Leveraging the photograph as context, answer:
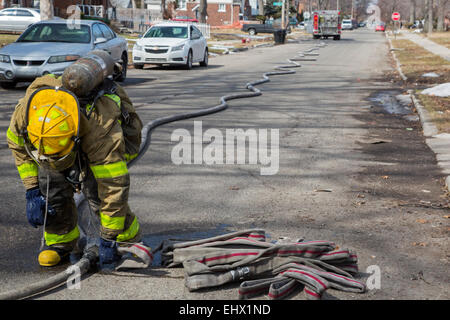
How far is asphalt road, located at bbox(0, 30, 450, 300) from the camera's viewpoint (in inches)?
150

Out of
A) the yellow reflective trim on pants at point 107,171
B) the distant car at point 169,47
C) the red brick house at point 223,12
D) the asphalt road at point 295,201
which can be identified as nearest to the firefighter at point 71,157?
the yellow reflective trim on pants at point 107,171

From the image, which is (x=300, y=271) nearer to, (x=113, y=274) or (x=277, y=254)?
(x=277, y=254)

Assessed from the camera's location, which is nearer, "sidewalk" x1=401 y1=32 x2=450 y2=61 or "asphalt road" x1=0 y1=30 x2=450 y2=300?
"asphalt road" x1=0 y1=30 x2=450 y2=300

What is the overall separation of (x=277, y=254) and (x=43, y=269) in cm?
152

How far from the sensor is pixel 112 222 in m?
3.77

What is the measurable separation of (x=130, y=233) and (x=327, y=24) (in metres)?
53.2

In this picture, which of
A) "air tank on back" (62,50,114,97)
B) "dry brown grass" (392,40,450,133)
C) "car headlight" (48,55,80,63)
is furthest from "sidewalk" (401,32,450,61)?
"air tank on back" (62,50,114,97)

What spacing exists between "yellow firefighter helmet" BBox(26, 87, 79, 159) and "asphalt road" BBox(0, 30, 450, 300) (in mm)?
866

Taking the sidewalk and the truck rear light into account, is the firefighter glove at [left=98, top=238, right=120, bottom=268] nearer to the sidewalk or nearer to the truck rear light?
the sidewalk

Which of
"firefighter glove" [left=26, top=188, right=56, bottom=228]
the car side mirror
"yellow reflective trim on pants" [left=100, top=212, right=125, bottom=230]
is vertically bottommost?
"yellow reflective trim on pants" [left=100, top=212, right=125, bottom=230]

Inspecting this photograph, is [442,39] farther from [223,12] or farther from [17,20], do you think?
[223,12]

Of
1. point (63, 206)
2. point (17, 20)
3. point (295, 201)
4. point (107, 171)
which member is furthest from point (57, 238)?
point (17, 20)

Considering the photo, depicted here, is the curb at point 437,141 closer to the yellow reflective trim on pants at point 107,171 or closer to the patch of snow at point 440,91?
the patch of snow at point 440,91

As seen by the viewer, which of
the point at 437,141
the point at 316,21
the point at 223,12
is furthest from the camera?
the point at 223,12
